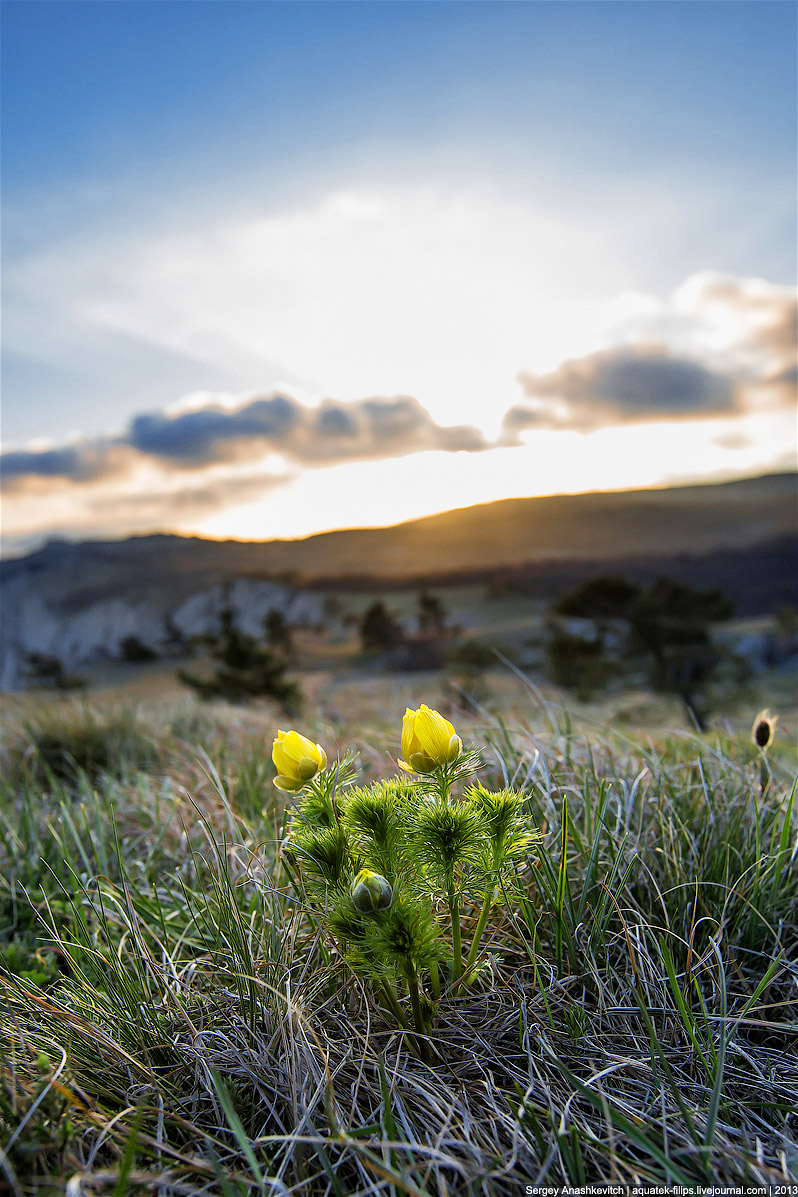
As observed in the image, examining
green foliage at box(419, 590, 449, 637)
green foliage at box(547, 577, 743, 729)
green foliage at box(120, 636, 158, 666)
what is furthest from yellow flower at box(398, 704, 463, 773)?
green foliage at box(120, 636, 158, 666)

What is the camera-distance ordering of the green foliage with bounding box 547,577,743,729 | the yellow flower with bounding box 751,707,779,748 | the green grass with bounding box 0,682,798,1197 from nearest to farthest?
the green grass with bounding box 0,682,798,1197
the yellow flower with bounding box 751,707,779,748
the green foliage with bounding box 547,577,743,729

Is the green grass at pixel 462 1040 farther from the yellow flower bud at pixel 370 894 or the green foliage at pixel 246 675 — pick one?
the green foliage at pixel 246 675

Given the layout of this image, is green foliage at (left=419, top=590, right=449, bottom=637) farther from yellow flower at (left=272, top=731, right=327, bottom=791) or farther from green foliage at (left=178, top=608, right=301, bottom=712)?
yellow flower at (left=272, top=731, right=327, bottom=791)

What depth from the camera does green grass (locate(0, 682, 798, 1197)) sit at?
1054mm

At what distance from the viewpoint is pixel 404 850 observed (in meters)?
1.19

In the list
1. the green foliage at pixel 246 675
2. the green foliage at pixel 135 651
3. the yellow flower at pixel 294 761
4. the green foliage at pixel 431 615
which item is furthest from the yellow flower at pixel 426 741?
the green foliage at pixel 135 651

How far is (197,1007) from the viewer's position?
4.67ft

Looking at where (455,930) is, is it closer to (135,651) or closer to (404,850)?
(404,850)

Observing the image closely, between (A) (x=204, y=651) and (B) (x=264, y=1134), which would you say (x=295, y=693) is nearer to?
(A) (x=204, y=651)

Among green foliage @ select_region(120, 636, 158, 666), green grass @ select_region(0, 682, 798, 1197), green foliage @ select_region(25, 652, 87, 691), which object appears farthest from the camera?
green foliage @ select_region(25, 652, 87, 691)

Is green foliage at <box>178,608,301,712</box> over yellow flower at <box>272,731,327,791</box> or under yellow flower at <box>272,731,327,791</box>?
under

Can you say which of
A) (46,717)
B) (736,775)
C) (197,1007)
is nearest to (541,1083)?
(197,1007)

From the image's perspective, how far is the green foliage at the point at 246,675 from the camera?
46.1 ft

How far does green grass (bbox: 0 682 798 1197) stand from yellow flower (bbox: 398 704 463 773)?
1.13 ft
